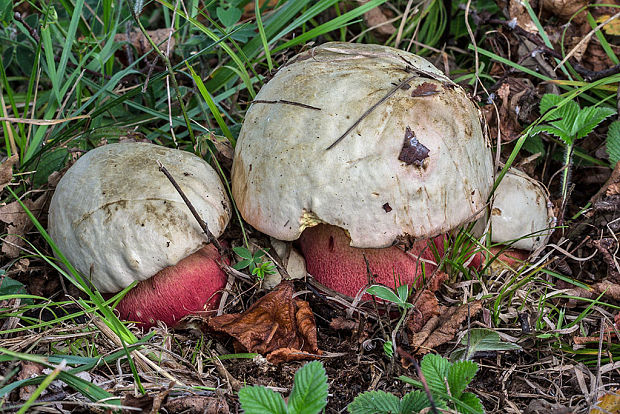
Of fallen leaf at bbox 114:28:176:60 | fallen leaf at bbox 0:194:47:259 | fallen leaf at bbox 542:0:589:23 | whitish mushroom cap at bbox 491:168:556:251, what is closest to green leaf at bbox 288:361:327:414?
whitish mushroom cap at bbox 491:168:556:251

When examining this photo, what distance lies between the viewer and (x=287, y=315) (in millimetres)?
1723

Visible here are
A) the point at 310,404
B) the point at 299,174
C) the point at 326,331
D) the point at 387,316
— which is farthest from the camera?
the point at 326,331

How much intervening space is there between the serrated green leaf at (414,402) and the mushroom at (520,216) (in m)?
0.75


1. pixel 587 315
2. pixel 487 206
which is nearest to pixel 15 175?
pixel 487 206

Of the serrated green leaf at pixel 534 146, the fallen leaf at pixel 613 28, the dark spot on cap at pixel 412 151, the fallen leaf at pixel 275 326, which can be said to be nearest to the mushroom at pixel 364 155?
the dark spot on cap at pixel 412 151

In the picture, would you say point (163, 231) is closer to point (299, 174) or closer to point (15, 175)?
point (299, 174)

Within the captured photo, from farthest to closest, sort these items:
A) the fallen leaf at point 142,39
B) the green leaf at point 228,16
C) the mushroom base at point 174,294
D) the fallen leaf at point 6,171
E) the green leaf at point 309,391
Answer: the fallen leaf at point 142,39, the green leaf at point 228,16, the fallen leaf at point 6,171, the mushroom base at point 174,294, the green leaf at point 309,391

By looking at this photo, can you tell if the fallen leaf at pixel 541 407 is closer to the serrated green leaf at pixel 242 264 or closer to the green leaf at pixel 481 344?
the green leaf at pixel 481 344

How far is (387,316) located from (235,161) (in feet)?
2.18

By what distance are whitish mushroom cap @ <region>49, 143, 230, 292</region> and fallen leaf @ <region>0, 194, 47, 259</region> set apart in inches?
10.3

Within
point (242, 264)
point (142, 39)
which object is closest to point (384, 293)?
point (242, 264)

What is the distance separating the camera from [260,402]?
1.21 metres

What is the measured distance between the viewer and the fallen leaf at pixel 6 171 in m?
1.88

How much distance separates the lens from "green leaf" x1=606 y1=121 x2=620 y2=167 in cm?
208
